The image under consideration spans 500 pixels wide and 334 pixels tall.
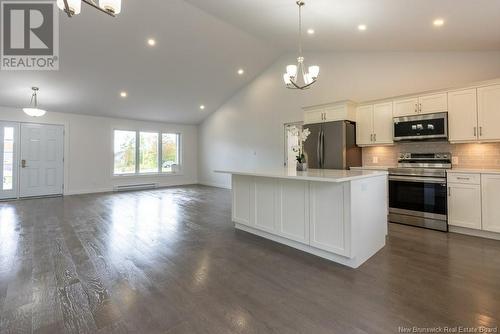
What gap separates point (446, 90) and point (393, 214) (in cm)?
214

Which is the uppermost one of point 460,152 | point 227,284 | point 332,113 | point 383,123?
point 332,113

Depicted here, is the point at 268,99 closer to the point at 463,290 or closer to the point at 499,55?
the point at 499,55

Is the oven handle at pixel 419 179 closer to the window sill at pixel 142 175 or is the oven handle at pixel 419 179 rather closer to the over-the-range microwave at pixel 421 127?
the over-the-range microwave at pixel 421 127

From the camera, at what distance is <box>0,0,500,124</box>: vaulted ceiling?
10.6ft

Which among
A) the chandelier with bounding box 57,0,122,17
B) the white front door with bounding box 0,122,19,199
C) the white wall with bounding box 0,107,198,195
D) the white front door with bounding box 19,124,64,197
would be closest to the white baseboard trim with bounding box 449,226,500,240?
the chandelier with bounding box 57,0,122,17

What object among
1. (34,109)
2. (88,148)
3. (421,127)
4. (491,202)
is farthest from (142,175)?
(491,202)

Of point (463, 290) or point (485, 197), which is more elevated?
point (485, 197)

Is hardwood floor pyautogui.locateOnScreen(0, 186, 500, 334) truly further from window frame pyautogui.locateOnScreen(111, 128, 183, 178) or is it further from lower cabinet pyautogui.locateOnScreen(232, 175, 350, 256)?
window frame pyautogui.locateOnScreen(111, 128, 183, 178)

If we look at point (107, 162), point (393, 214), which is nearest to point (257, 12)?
point (393, 214)

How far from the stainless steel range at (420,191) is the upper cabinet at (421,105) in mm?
756

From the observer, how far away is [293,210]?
3029 mm

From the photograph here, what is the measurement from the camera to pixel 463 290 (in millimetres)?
2092

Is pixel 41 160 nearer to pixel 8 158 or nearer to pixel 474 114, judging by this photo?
pixel 8 158

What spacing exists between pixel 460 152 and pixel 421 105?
3.20ft
